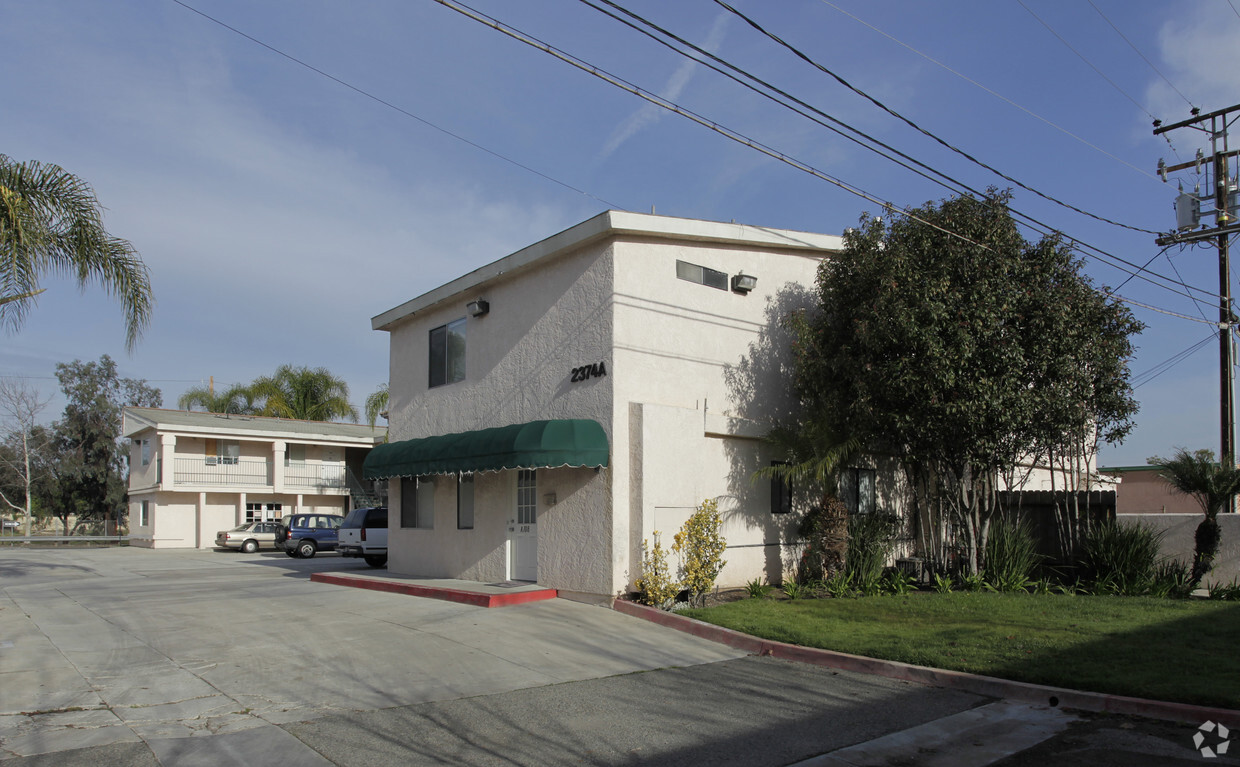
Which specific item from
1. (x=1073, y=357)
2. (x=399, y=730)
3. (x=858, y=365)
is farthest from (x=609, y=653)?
(x=1073, y=357)

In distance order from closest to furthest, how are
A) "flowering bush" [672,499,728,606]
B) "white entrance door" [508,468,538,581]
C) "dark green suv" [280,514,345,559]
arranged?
"flowering bush" [672,499,728,606], "white entrance door" [508,468,538,581], "dark green suv" [280,514,345,559]

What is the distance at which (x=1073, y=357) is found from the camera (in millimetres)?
13492

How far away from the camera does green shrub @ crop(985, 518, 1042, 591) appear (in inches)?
543

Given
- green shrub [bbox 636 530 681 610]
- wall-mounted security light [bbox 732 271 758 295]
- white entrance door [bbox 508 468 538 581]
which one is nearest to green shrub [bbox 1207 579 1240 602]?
green shrub [bbox 636 530 681 610]

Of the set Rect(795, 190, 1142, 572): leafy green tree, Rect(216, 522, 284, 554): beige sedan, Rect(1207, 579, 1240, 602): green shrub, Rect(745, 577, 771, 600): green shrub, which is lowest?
Rect(216, 522, 284, 554): beige sedan

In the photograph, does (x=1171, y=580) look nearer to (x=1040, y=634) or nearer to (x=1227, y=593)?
(x=1227, y=593)

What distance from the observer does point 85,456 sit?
53.4 meters

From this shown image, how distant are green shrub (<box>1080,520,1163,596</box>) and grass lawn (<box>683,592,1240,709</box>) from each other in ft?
3.06

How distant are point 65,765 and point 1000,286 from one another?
13.1 metres

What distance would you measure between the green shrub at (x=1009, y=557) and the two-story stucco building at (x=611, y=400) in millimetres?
3079

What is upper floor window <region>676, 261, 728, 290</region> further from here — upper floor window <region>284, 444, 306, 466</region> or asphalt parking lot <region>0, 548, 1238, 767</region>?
upper floor window <region>284, 444, 306, 466</region>

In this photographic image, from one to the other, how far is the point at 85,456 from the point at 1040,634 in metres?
58.2

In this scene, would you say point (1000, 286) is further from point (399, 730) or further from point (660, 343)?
point (399, 730)

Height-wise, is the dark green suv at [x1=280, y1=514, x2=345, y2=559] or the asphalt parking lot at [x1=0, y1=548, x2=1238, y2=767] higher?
the asphalt parking lot at [x1=0, y1=548, x2=1238, y2=767]
